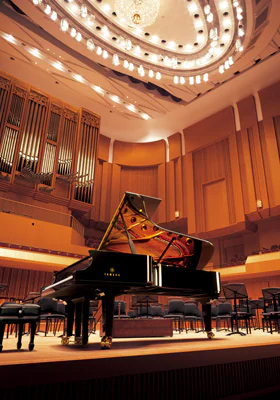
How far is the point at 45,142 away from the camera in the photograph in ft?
38.4

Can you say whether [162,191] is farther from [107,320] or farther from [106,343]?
[106,343]

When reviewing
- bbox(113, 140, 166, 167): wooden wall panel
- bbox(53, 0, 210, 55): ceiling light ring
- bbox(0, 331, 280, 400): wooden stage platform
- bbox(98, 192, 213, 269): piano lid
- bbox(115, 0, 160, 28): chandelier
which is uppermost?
bbox(53, 0, 210, 55): ceiling light ring

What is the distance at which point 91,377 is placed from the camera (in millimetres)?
1812

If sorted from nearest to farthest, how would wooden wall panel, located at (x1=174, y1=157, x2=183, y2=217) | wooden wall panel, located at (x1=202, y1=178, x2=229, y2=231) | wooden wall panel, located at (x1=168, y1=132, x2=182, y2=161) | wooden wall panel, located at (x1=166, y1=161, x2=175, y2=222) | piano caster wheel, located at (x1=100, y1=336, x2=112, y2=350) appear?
piano caster wheel, located at (x1=100, y1=336, x2=112, y2=350) → wooden wall panel, located at (x1=202, y1=178, x2=229, y2=231) → wooden wall panel, located at (x1=174, y1=157, x2=183, y2=217) → wooden wall panel, located at (x1=166, y1=161, x2=175, y2=222) → wooden wall panel, located at (x1=168, y1=132, x2=182, y2=161)

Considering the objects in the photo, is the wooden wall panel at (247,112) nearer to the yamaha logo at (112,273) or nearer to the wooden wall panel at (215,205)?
the wooden wall panel at (215,205)

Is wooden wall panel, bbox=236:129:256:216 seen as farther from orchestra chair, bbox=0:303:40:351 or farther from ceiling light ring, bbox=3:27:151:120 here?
orchestra chair, bbox=0:303:40:351

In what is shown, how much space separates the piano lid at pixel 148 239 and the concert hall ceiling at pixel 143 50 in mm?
6959

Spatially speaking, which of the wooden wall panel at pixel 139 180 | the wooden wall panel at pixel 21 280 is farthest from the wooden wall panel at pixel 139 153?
the wooden wall panel at pixel 21 280

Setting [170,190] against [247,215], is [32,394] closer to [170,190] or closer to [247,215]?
[247,215]

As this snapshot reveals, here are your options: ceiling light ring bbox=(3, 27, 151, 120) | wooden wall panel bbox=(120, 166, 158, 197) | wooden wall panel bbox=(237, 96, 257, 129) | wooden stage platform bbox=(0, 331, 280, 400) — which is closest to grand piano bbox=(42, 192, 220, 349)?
wooden stage platform bbox=(0, 331, 280, 400)

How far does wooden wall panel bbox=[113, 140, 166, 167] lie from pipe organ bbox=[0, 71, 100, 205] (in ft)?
5.99

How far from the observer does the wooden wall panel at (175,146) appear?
1404 cm

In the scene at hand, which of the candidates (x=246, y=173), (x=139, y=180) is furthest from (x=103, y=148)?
(x=246, y=173)

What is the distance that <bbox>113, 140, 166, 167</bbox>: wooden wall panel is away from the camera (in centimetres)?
1464
